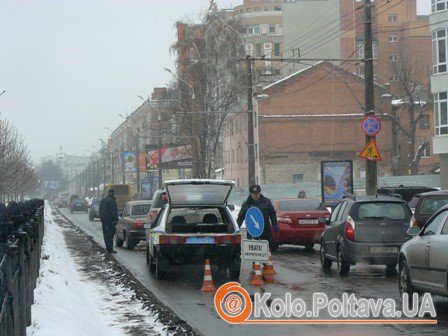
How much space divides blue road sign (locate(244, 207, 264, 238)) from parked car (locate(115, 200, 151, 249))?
12.7m

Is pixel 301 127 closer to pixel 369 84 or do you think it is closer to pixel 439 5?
pixel 439 5

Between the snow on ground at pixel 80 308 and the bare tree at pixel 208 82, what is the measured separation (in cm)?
4842

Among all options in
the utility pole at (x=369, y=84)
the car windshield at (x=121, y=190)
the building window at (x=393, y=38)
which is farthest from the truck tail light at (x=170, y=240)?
the building window at (x=393, y=38)

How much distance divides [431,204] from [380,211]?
3.21 meters

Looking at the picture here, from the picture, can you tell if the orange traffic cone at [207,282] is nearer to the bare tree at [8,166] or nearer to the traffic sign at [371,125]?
the traffic sign at [371,125]

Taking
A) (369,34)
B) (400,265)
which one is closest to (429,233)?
(400,265)

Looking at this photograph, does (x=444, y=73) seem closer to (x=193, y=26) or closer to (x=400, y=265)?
(x=193, y=26)

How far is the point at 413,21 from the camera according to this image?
121188 mm

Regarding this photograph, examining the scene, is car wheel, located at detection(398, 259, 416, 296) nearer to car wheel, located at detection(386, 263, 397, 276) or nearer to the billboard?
car wheel, located at detection(386, 263, 397, 276)

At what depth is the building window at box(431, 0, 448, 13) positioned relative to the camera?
178ft

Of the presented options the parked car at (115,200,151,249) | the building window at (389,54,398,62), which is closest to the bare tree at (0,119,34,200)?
the parked car at (115,200,151,249)

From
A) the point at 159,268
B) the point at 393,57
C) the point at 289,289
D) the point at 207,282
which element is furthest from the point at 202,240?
the point at 393,57

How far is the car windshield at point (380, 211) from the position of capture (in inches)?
723

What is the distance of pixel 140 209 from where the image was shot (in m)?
31.7
